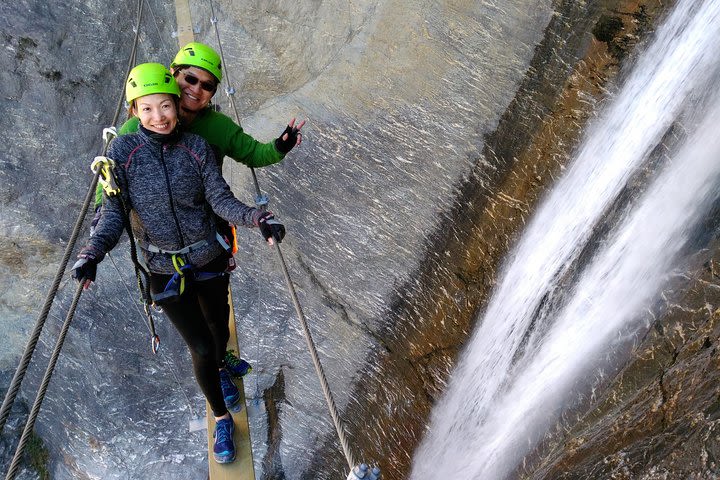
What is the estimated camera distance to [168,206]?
3.21m

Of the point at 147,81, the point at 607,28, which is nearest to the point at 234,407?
the point at 147,81

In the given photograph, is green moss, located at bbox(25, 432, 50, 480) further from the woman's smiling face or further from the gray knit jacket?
the woman's smiling face

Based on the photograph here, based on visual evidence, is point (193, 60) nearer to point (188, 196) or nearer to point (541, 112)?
point (188, 196)

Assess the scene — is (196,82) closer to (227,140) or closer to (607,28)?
(227,140)

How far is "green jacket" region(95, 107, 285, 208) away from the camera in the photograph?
11.5ft

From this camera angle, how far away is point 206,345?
361 cm

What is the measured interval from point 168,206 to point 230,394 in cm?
157

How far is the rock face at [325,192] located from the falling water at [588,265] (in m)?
0.26

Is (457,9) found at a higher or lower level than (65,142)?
higher

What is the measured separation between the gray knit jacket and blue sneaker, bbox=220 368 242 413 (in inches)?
48.5

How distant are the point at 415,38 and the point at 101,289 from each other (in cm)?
494

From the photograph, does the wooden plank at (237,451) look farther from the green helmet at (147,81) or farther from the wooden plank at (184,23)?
the wooden plank at (184,23)

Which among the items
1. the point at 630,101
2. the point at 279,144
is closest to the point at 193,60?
the point at 279,144

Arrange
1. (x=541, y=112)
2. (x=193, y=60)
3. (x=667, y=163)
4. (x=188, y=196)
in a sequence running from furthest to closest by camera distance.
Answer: (x=541, y=112)
(x=667, y=163)
(x=193, y=60)
(x=188, y=196)
